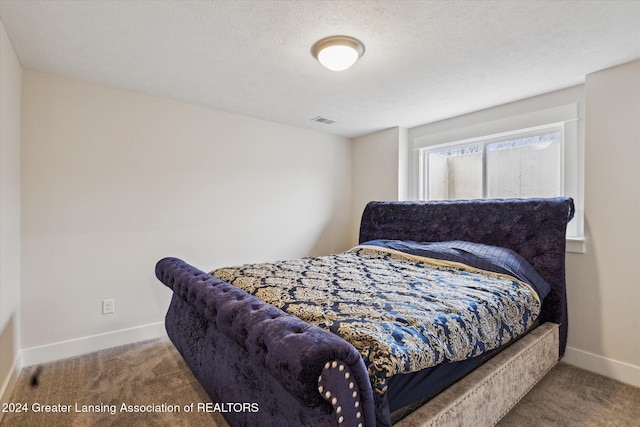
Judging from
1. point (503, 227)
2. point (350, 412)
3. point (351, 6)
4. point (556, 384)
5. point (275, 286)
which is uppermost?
point (351, 6)

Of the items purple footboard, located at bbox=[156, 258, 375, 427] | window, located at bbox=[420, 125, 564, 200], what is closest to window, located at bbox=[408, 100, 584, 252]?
window, located at bbox=[420, 125, 564, 200]

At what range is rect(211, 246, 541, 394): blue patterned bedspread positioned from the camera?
46.7 inches

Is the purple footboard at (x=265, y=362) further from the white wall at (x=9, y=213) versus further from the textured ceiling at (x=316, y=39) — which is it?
the textured ceiling at (x=316, y=39)

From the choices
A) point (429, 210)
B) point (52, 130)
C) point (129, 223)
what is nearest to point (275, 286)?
point (129, 223)

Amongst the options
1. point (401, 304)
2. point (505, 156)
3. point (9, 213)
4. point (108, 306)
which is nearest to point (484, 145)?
point (505, 156)

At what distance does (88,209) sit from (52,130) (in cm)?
67

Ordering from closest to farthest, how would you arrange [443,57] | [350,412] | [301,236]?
1. [350,412]
2. [443,57]
3. [301,236]

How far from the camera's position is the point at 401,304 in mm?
1558

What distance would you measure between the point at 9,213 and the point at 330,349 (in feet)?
7.87

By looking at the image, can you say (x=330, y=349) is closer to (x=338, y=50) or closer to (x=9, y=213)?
(x=338, y=50)

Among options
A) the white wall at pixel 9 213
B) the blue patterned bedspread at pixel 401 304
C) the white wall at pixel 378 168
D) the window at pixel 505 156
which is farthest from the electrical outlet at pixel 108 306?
the window at pixel 505 156

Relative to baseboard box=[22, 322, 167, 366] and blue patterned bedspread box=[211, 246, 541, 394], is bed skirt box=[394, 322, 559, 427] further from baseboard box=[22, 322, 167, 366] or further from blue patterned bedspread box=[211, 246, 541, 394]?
baseboard box=[22, 322, 167, 366]

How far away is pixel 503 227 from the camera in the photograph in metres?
2.68

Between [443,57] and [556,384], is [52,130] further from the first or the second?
[556,384]
